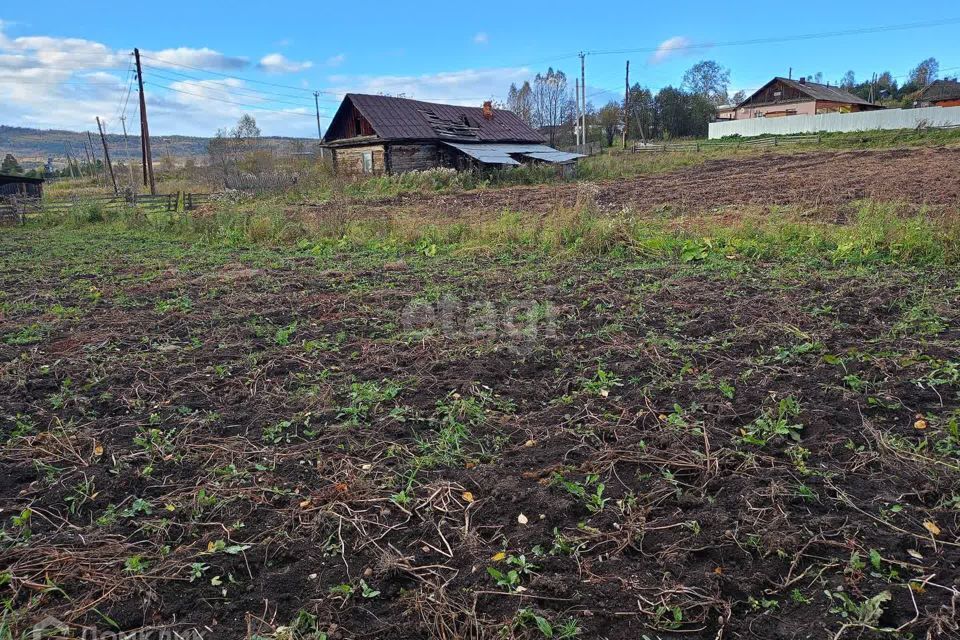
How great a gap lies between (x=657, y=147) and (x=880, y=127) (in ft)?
48.2

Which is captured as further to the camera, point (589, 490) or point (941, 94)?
point (941, 94)

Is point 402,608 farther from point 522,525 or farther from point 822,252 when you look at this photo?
point 822,252

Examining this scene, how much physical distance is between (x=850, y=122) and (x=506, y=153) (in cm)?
2733

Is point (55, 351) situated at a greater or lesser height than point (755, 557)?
greater

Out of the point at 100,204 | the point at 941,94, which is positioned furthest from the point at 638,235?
the point at 941,94

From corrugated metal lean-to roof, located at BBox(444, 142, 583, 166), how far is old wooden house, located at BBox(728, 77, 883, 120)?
32.7 metres

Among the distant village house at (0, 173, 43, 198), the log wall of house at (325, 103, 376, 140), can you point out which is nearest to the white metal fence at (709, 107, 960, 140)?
the log wall of house at (325, 103, 376, 140)

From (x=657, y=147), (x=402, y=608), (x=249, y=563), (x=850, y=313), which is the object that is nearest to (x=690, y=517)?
(x=402, y=608)

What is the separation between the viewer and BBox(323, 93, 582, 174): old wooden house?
27.9m

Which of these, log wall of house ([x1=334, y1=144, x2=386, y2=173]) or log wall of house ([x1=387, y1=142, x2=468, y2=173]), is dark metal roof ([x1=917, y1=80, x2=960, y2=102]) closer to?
log wall of house ([x1=387, y1=142, x2=468, y2=173])

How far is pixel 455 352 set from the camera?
4.47 m

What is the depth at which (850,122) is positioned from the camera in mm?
40062

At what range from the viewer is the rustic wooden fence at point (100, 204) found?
→ 57.0 ft

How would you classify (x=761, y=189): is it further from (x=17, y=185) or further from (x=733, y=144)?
(x=17, y=185)
